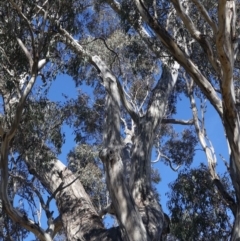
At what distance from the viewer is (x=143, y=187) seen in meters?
6.84

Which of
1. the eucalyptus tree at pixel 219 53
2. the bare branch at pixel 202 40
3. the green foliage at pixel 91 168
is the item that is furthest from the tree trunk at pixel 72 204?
the green foliage at pixel 91 168

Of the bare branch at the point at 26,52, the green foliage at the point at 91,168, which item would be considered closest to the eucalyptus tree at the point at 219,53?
the bare branch at the point at 26,52

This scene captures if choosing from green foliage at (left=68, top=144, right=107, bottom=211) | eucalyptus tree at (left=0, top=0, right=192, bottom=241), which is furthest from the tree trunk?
green foliage at (left=68, top=144, right=107, bottom=211)

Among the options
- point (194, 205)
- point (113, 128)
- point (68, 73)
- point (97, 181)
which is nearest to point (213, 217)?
point (194, 205)

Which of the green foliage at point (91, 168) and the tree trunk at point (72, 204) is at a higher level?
the green foliage at point (91, 168)

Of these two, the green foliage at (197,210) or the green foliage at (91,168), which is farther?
the green foliage at (91,168)

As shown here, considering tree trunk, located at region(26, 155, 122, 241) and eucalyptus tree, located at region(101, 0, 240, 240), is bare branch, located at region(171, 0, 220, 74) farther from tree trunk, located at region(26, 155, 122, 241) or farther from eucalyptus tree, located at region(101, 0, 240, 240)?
tree trunk, located at region(26, 155, 122, 241)

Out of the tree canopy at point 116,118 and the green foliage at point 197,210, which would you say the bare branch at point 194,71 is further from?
the green foliage at point 197,210

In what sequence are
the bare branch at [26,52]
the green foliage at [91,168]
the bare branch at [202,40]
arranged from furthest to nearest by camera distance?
the green foliage at [91,168] → the bare branch at [26,52] → the bare branch at [202,40]

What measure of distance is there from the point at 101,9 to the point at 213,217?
15.0ft

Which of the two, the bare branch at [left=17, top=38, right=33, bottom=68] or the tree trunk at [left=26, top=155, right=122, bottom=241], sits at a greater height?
the bare branch at [left=17, top=38, right=33, bottom=68]

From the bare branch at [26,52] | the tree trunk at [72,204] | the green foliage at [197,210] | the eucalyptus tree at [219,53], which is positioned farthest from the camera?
the green foliage at [197,210]

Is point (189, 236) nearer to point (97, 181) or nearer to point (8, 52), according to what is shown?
point (97, 181)

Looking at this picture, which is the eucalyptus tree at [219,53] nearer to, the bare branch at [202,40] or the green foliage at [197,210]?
the bare branch at [202,40]
